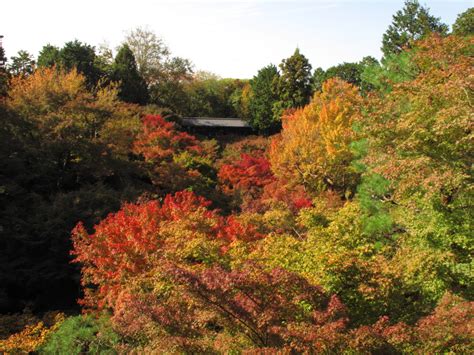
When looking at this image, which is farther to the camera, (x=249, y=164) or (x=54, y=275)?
(x=249, y=164)

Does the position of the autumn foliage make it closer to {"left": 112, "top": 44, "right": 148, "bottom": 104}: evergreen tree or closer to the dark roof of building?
the dark roof of building

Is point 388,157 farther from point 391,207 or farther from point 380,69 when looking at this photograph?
point 380,69

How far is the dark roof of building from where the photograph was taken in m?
38.9

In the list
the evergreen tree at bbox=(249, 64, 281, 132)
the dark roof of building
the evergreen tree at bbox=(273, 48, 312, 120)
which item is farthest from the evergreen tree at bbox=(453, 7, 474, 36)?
the dark roof of building

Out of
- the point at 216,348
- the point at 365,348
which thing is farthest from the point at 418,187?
the point at 216,348

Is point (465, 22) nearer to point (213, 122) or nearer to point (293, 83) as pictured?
point (293, 83)

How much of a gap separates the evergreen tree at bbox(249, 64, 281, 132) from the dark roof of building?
137cm

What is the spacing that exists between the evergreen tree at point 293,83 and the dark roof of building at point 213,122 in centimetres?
461

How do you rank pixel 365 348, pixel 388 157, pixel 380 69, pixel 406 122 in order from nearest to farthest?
pixel 365 348 < pixel 406 122 < pixel 388 157 < pixel 380 69

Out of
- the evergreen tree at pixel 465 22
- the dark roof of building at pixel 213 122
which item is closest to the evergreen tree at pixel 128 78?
the dark roof of building at pixel 213 122

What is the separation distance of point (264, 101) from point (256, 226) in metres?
23.3

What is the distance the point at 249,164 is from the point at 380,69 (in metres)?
12.6

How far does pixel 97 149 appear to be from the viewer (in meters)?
21.2

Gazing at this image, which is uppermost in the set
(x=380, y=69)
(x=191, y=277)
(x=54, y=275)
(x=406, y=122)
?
(x=380, y=69)
